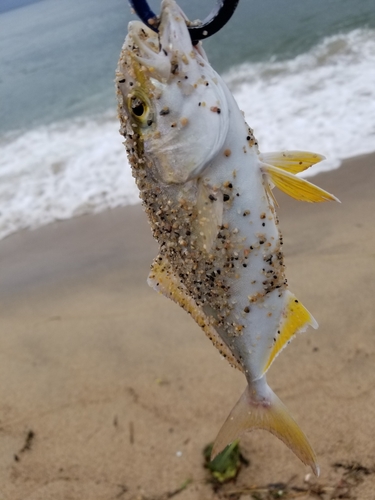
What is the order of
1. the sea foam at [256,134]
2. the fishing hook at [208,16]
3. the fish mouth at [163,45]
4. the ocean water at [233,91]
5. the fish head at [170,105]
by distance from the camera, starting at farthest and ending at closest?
the ocean water at [233,91]
the sea foam at [256,134]
the fish head at [170,105]
the fish mouth at [163,45]
the fishing hook at [208,16]

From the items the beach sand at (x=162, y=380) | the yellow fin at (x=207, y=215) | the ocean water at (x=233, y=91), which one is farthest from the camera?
the ocean water at (x=233, y=91)

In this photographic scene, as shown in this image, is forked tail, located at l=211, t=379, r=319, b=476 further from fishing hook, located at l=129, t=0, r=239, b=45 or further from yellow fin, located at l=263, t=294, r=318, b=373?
fishing hook, located at l=129, t=0, r=239, b=45

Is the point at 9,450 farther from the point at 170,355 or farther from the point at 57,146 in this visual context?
the point at 57,146

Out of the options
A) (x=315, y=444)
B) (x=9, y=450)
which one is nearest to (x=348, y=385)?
(x=315, y=444)

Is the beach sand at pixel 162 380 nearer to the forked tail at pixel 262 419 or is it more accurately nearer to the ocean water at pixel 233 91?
the forked tail at pixel 262 419

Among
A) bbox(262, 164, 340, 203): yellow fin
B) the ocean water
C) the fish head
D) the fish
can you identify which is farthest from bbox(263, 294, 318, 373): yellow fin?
the ocean water

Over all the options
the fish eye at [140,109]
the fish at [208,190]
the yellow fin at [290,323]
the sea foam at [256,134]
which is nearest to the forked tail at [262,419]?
the fish at [208,190]
